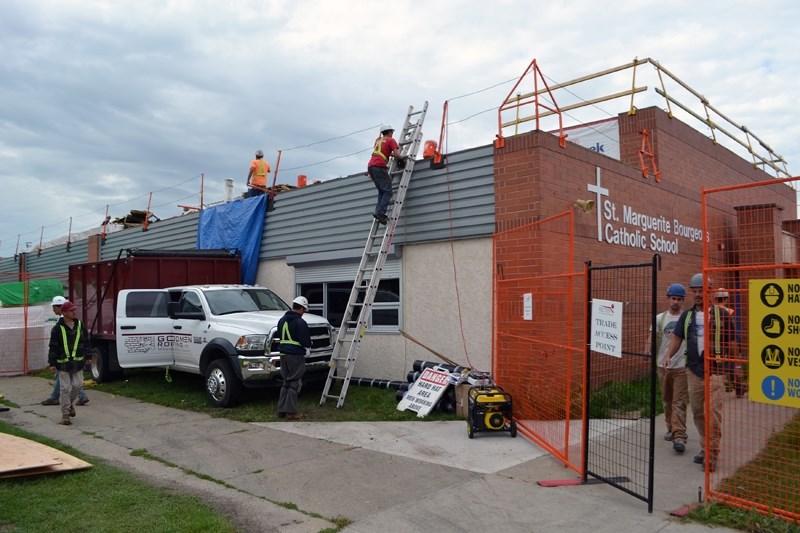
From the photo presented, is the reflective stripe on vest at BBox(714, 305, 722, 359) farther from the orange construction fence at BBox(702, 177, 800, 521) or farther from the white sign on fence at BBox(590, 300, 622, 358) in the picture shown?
the white sign on fence at BBox(590, 300, 622, 358)

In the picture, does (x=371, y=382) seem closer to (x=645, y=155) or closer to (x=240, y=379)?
(x=240, y=379)

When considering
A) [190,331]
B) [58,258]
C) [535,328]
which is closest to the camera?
[535,328]

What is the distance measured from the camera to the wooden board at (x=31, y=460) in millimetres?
6074

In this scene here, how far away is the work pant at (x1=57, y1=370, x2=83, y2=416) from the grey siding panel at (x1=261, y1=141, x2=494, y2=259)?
541 centimetres

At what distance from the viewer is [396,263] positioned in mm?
11477

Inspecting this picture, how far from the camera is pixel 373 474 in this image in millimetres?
6328

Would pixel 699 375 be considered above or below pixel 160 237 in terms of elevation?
below

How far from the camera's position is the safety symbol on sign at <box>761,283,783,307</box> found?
467 cm

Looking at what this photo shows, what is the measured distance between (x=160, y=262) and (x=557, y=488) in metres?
9.95

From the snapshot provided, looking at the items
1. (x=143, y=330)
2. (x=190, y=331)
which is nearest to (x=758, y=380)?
(x=190, y=331)

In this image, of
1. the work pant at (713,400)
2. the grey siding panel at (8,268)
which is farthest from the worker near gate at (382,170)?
the grey siding panel at (8,268)

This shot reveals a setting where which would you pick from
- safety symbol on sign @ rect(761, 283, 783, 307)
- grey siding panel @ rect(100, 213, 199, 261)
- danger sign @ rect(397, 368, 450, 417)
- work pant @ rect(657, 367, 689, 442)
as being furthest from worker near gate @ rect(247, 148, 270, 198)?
safety symbol on sign @ rect(761, 283, 783, 307)

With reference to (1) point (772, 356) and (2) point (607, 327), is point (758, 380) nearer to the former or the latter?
(1) point (772, 356)

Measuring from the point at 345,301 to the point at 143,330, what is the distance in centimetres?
395
